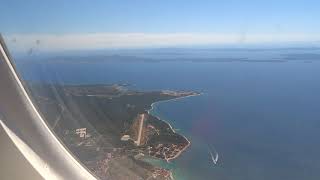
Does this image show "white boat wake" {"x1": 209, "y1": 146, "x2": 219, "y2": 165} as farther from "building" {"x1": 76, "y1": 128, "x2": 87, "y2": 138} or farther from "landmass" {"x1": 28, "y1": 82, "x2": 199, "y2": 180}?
"building" {"x1": 76, "y1": 128, "x2": 87, "y2": 138}

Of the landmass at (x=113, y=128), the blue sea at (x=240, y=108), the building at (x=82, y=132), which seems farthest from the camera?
the building at (x=82, y=132)

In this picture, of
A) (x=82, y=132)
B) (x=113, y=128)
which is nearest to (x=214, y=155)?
(x=113, y=128)

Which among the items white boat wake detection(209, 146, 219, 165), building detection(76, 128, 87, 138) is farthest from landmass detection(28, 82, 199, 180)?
white boat wake detection(209, 146, 219, 165)

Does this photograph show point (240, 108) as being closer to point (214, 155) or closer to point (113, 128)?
point (214, 155)

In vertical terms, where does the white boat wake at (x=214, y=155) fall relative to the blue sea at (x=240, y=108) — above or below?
below

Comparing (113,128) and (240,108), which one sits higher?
(240,108)

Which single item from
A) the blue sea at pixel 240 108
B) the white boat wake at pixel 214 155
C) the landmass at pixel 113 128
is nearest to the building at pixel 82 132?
the landmass at pixel 113 128

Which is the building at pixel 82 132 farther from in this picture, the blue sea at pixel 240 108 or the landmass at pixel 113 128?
the blue sea at pixel 240 108
